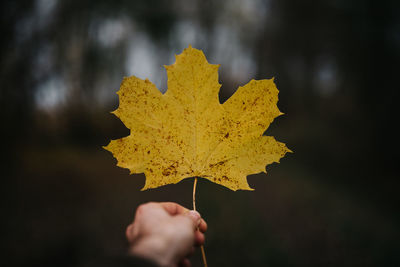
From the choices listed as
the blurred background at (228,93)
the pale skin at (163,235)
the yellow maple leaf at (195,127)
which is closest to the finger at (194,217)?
the pale skin at (163,235)

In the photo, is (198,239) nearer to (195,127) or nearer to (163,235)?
(163,235)

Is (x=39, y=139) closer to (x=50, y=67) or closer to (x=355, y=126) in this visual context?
(x=50, y=67)

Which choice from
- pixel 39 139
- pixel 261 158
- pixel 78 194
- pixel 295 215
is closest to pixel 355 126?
pixel 295 215

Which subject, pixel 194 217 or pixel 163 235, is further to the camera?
pixel 194 217

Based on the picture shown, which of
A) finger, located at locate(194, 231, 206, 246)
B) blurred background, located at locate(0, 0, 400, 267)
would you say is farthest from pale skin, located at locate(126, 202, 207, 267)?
blurred background, located at locate(0, 0, 400, 267)

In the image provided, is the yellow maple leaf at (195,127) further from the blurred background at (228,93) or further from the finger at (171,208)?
the blurred background at (228,93)

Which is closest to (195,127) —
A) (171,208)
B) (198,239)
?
(171,208)
